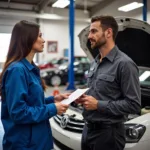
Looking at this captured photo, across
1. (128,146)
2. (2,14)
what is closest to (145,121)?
(128,146)

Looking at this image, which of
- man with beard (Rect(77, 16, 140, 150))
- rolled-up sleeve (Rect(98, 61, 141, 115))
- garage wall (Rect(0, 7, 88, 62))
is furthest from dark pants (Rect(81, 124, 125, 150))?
garage wall (Rect(0, 7, 88, 62))

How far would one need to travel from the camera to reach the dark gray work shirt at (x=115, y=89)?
168 centimetres

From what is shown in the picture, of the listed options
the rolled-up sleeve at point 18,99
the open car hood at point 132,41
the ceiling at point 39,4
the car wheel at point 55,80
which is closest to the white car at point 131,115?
the open car hood at point 132,41

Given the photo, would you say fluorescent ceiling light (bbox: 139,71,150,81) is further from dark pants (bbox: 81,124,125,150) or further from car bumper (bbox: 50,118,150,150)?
dark pants (bbox: 81,124,125,150)

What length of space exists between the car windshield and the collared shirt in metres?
2.04

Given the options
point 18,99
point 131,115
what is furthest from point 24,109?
point 131,115

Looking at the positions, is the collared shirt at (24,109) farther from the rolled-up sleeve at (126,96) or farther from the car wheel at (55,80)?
the car wheel at (55,80)

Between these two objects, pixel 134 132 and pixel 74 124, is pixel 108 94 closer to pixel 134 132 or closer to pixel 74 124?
pixel 134 132

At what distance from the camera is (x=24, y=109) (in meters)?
1.43

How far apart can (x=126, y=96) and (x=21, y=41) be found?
859 millimetres

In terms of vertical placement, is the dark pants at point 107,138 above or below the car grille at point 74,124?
above

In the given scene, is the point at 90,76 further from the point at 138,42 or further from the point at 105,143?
the point at 138,42

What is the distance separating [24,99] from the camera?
1.48 metres

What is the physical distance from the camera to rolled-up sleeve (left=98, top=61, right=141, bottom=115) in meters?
1.68
